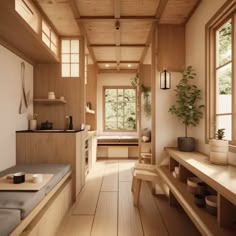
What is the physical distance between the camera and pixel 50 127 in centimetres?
362

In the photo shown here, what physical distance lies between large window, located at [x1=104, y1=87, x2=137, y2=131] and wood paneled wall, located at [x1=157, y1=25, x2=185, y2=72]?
3.47 m

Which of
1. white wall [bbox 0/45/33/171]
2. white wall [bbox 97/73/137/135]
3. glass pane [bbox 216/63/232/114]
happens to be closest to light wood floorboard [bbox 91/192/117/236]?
white wall [bbox 0/45/33/171]

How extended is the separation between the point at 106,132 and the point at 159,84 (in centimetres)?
369

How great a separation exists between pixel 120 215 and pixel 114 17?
2719 mm

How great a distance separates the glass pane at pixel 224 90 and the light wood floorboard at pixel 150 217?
4.68 ft

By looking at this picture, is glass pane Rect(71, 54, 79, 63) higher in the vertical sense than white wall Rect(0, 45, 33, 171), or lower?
higher

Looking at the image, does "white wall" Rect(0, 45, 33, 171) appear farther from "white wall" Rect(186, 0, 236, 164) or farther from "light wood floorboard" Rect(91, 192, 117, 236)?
"white wall" Rect(186, 0, 236, 164)

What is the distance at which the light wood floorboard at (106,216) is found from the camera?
2197 millimetres

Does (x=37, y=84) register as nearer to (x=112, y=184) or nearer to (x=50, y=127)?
(x=50, y=127)

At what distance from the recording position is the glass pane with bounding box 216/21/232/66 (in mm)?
2250

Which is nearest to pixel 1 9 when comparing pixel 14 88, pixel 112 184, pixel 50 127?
pixel 14 88

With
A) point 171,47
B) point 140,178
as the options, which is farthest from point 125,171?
point 171,47

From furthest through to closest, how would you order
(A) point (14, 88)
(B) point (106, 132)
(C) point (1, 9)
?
(B) point (106, 132)
(A) point (14, 88)
(C) point (1, 9)

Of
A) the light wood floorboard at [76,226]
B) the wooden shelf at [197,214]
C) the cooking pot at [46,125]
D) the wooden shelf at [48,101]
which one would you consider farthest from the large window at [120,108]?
the light wood floorboard at [76,226]
